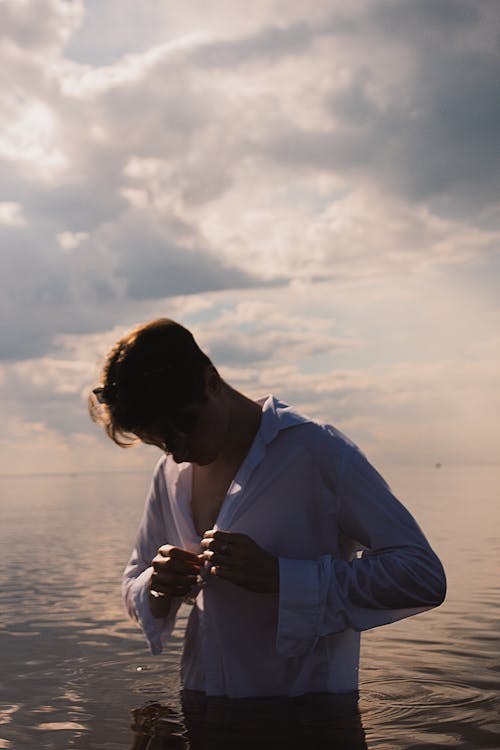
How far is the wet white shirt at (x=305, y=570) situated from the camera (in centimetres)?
361

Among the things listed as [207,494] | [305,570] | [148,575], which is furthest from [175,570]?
[305,570]

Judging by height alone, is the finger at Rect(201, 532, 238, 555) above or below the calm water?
above

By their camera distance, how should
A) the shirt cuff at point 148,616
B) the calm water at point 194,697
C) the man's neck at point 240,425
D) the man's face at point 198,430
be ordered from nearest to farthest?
the man's face at point 198,430 → the man's neck at point 240,425 → the shirt cuff at point 148,616 → the calm water at point 194,697

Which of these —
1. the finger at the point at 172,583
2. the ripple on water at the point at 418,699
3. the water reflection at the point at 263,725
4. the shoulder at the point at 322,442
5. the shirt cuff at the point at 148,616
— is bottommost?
the ripple on water at the point at 418,699

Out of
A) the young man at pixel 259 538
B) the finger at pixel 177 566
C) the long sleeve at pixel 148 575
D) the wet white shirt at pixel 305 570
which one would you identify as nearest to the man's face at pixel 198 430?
the young man at pixel 259 538

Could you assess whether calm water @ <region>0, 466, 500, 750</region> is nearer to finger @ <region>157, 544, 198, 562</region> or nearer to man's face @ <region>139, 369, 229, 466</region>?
finger @ <region>157, 544, 198, 562</region>

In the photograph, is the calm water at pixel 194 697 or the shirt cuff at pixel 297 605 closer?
the shirt cuff at pixel 297 605

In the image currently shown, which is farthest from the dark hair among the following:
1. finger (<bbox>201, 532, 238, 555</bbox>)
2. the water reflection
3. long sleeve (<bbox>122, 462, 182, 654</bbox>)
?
the water reflection

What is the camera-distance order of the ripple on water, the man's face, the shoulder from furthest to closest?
the ripple on water → the shoulder → the man's face

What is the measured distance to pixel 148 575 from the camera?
4148 mm

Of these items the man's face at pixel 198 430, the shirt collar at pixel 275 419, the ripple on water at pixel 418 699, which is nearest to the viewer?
the man's face at pixel 198 430

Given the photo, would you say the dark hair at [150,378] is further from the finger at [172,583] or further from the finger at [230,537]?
Result: the finger at [172,583]

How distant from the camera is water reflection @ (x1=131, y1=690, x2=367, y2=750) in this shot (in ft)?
12.9

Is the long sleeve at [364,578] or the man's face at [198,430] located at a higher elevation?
the man's face at [198,430]
